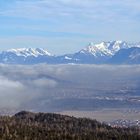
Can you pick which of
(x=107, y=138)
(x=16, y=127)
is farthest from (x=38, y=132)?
(x=107, y=138)

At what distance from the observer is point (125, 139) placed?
648 feet

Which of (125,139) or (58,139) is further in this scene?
(125,139)

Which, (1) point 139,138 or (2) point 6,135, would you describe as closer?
(2) point 6,135

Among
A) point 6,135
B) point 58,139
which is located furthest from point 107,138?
point 6,135

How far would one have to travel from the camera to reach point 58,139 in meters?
184

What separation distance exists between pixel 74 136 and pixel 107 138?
15.4m

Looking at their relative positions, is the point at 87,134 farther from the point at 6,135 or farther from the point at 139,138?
the point at 6,135

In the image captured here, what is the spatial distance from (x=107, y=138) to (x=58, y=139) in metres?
21.3

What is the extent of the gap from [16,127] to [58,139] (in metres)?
20.9

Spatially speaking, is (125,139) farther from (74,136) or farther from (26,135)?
(26,135)

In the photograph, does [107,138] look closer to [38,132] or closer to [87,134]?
[87,134]

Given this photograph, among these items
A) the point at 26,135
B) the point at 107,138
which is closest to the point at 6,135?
the point at 26,135

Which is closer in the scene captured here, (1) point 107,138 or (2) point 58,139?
(2) point 58,139

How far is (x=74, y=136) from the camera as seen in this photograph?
187 meters
